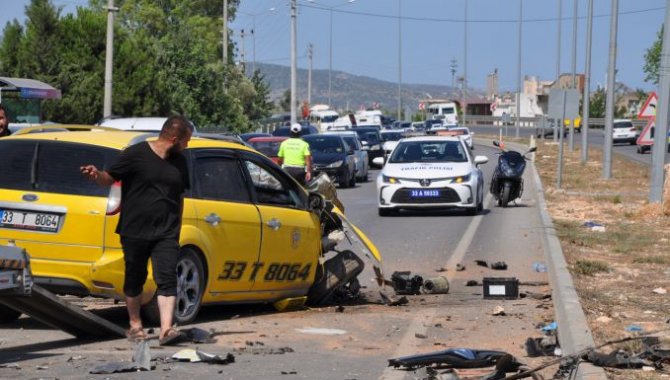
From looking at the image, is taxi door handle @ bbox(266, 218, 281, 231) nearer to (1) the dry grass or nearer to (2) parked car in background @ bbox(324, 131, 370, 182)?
(1) the dry grass

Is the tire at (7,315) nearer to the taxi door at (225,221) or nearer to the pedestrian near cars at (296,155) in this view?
the taxi door at (225,221)

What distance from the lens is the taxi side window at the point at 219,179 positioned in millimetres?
10922

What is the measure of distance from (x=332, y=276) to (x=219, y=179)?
1874mm

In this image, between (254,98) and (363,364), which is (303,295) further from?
(254,98)

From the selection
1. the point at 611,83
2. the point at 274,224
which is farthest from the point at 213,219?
the point at 611,83

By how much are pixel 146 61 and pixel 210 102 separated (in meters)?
8.68

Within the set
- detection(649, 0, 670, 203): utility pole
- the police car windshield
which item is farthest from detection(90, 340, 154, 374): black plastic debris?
detection(649, 0, 670, 203): utility pole

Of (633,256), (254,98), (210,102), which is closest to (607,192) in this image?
(633,256)

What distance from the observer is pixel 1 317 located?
1073 cm

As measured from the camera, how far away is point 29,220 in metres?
10.1

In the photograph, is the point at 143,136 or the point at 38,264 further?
the point at 143,136

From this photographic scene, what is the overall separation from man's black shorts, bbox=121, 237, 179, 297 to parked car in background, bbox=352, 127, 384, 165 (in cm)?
4194

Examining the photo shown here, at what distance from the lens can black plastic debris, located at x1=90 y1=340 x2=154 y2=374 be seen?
27.6ft

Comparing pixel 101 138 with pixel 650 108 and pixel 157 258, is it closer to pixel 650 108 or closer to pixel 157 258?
pixel 157 258
